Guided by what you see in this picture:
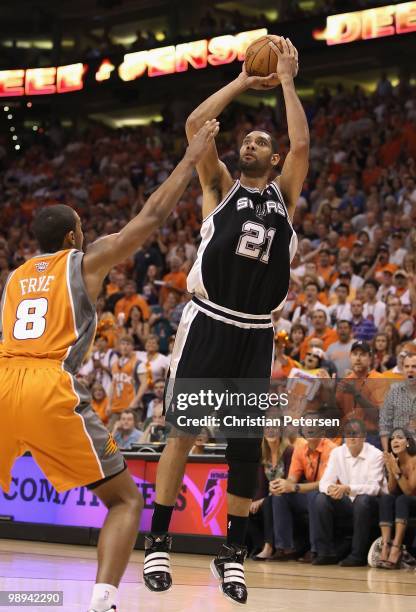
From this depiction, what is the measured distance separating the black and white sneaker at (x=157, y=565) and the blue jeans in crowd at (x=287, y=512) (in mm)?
3707

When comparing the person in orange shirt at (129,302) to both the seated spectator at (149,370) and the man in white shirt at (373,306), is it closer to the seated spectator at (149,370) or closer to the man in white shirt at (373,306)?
the seated spectator at (149,370)

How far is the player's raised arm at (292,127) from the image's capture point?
601cm

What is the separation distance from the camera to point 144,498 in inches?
394

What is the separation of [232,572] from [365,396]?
4.08 meters

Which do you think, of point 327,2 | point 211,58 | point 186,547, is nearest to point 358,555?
point 186,547

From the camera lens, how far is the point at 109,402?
1288cm

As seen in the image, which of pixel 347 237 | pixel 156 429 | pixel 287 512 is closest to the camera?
pixel 287 512

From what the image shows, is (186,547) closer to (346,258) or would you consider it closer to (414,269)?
(414,269)

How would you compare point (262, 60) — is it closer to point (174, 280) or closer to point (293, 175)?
point (293, 175)

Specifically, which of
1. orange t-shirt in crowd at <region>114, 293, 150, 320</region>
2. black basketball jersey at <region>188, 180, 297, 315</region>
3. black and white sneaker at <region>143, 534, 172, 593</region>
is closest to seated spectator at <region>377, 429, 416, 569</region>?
black basketball jersey at <region>188, 180, 297, 315</region>

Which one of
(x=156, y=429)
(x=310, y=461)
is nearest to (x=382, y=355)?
(x=310, y=461)

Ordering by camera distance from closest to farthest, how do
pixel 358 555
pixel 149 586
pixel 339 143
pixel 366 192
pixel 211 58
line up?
pixel 149 586 < pixel 358 555 < pixel 366 192 < pixel 339 143 < pixel 211 58

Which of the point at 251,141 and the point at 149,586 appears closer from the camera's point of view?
the point at 149,586

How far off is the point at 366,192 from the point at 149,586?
1156cm
